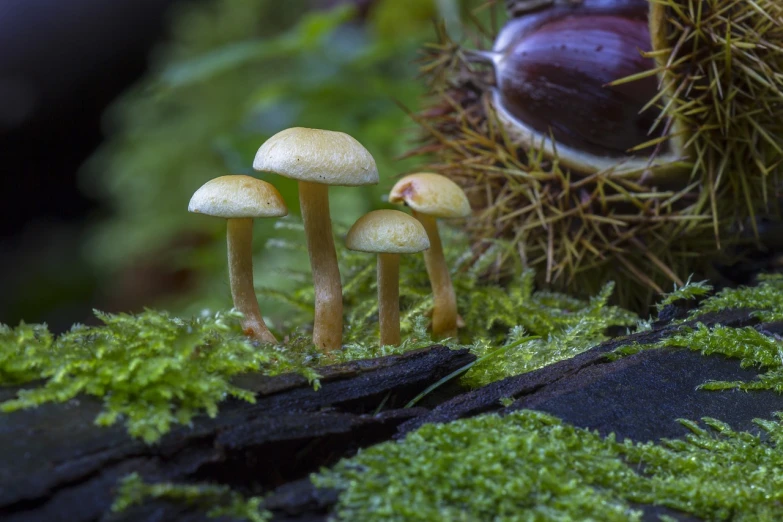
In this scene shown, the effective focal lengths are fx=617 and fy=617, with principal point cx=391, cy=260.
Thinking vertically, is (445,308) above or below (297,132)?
below

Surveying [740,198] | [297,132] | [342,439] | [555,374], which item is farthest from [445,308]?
[740,198]

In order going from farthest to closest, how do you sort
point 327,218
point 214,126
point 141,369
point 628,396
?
point 214,126 < point 327,218 < point 628,396 < point 141,369

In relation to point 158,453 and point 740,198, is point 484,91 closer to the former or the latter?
point 740,198

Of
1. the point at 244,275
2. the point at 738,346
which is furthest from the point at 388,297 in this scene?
the point at 738,346

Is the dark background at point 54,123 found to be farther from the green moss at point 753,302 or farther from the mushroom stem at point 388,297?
the green moss at point 753,302

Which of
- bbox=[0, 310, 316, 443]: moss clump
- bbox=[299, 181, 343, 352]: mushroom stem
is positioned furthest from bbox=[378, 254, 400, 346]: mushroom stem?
bbox=[0, 310, 316, 443]: moss clump

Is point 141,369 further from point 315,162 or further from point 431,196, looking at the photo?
point 431,196
